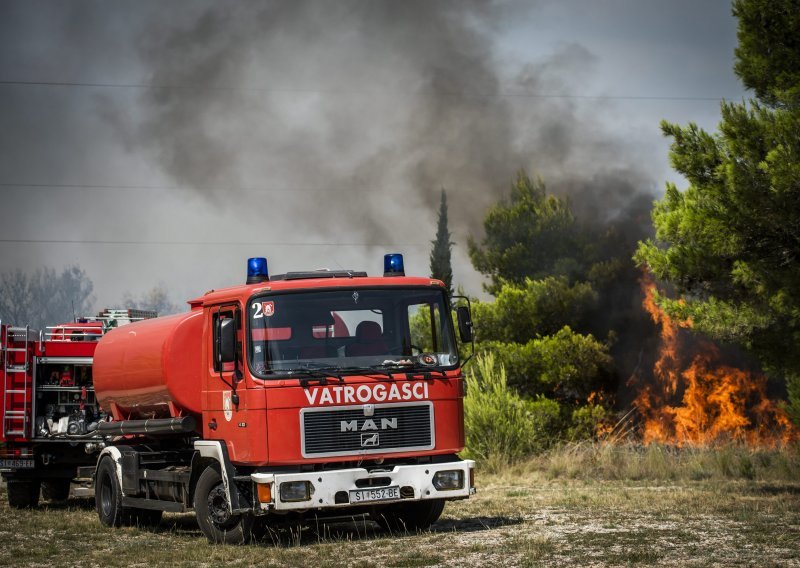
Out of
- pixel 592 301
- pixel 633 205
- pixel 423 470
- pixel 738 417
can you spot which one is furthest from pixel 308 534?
pixel 633 205

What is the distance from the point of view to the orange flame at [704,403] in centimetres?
2466

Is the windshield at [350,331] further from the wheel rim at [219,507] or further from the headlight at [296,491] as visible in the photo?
the wheel rim at [219,507]

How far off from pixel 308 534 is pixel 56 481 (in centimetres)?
575

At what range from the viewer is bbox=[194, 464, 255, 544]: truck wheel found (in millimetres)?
11586

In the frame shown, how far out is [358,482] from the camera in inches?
445

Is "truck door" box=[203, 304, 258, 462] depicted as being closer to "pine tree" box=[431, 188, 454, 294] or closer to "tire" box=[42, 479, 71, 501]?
"tire" box=[42, 479, 71, 501]

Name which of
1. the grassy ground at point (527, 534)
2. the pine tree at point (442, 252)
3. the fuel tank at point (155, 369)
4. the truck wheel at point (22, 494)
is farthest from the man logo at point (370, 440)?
the pine tree at point (442, 252)

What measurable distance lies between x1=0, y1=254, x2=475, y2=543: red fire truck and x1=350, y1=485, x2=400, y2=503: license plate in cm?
1

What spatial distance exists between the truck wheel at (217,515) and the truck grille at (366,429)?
3.65ft

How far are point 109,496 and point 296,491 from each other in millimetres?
4274

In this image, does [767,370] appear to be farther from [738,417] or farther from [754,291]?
[738,417]

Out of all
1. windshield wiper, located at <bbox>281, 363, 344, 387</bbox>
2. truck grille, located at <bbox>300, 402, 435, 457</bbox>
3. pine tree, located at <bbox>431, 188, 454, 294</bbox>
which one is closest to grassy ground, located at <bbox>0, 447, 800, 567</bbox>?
truck grille, located at <bbox>300, 402, 435, 457</bbox>

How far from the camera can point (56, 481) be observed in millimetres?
16938

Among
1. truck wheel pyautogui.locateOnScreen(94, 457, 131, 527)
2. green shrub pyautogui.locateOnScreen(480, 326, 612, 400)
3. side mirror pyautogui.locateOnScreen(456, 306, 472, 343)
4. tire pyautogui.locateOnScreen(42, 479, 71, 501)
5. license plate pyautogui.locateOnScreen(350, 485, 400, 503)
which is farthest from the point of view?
green shrub pyautogui.locateOnScreen(480, 326, 612, 400)
